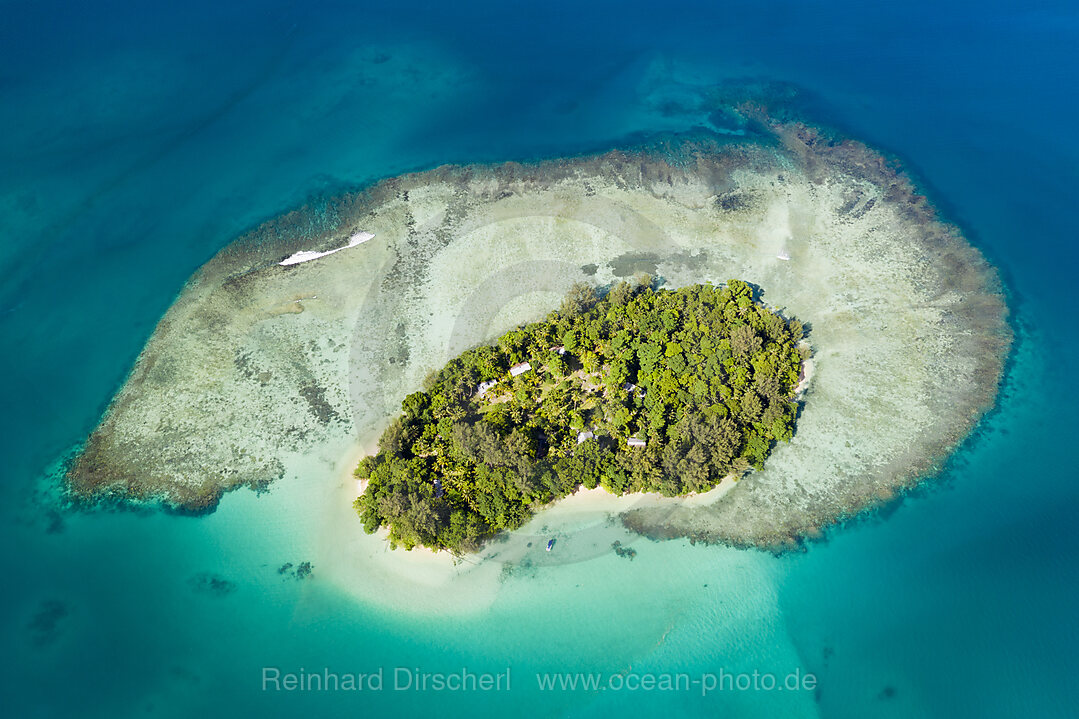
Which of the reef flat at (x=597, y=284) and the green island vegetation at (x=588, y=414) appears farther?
the reef flat at (x=597, y=284)

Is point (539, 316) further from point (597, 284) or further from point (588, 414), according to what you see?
point (588, 414)

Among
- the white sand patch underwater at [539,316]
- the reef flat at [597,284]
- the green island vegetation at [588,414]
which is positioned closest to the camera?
the green island vegetation at [588,414]

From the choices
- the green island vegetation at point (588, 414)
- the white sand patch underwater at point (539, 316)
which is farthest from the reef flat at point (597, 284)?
the green island vegetation at point (588, 414)

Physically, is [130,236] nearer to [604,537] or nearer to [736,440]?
[604,537]

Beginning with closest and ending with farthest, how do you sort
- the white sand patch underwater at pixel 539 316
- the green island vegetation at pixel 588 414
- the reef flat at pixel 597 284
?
the green island vegetation at pixel 588 414, the white sand patch underwater at pixel 539 316, the reef flat at pixel 597 284

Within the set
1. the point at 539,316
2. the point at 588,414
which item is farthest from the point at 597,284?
the point at 588,414

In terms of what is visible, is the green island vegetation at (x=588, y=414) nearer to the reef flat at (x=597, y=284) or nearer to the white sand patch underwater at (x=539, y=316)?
the white sand patch underwater at (x=539, y=316)
